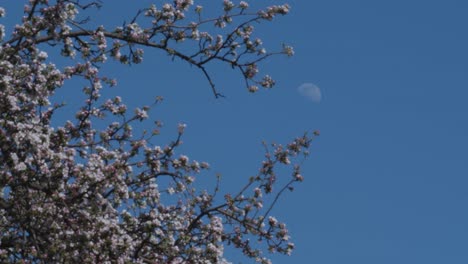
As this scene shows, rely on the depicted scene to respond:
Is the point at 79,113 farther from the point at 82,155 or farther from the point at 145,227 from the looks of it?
the point at 145,227

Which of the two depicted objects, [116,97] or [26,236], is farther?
[116,97]

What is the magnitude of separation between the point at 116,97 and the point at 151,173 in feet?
5.61

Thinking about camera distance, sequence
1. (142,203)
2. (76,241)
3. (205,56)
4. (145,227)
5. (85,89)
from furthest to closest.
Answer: (205,56) < (85,89) < (142,203) < (145,227) < (76,241)

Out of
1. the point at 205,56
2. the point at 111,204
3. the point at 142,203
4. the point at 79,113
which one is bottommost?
the point at 111,204

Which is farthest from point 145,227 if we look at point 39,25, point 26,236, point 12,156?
point 39,25

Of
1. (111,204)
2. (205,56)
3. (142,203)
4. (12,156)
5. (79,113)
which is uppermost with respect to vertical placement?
(205,56)

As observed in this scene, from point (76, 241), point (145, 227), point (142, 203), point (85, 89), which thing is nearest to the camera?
point (76, 241)

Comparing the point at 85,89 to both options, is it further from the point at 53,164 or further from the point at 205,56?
the point at 53,164

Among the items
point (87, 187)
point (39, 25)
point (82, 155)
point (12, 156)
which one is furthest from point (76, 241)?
point (39, 25)

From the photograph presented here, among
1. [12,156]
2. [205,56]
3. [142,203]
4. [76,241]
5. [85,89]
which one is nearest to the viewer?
[12,156]

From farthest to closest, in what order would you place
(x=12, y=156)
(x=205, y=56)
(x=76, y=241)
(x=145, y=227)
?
1. (x=205, y=56)
2. (x=145, y=227)
3. (x=76, y=241)
4. (x=12, y=156)

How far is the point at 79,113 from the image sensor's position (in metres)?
16.0

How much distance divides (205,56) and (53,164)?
19.1 feet

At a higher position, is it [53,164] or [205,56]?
[205,56]
